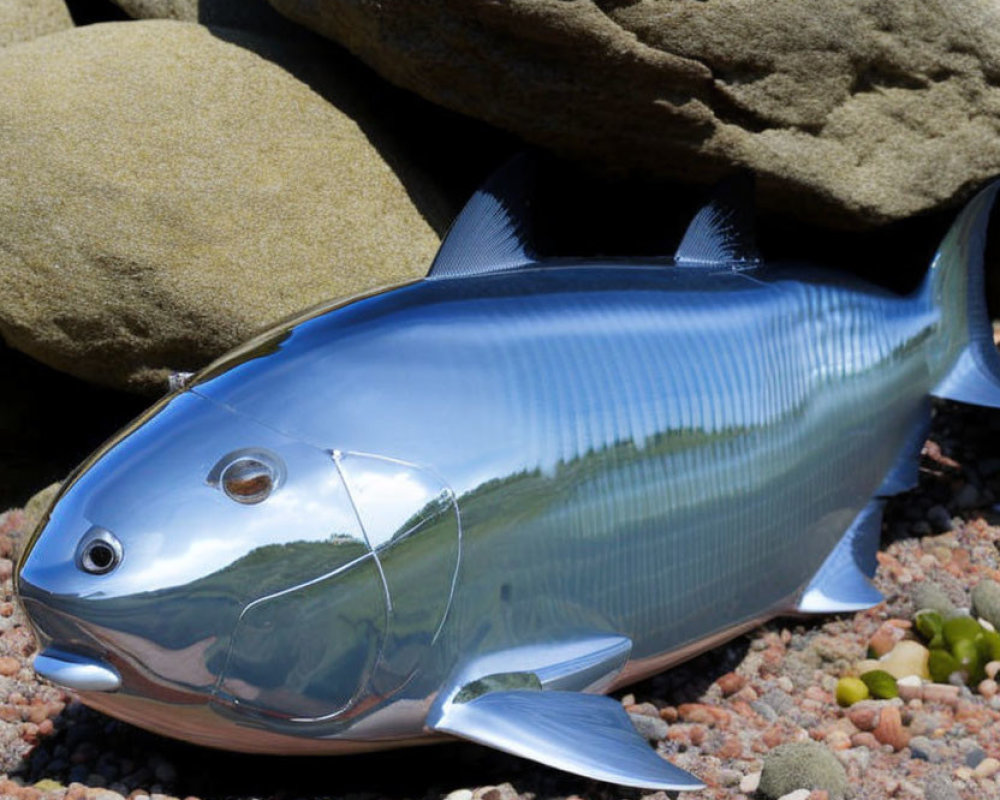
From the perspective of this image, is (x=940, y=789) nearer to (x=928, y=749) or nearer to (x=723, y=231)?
(x=928, y=749)

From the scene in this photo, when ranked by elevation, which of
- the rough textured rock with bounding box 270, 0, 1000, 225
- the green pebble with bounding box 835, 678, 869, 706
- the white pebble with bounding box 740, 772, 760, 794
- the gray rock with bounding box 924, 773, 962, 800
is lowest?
the green pebble with bounding box 835, 678, 869, 706

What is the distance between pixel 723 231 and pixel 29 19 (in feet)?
7.54

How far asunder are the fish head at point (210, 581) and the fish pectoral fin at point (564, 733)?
223 mm

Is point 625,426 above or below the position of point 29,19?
below

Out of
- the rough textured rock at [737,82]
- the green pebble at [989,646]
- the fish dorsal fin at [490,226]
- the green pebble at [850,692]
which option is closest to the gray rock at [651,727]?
the green pebble at [850,692]

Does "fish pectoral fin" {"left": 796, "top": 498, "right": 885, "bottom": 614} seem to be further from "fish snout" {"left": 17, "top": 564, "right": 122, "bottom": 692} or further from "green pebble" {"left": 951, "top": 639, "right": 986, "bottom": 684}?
"fish snout" {"left": 17, "top": 564, "right": 122, "bottom": 692}

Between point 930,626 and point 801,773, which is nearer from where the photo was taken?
point 801,773

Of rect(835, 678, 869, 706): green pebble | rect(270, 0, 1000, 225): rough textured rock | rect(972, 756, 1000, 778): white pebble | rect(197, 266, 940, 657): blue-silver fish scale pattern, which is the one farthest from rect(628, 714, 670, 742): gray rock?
rect(270, 0, 1000, 225): rough textured rock

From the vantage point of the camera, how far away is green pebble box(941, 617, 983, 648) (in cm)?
336

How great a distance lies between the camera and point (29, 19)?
165 inches

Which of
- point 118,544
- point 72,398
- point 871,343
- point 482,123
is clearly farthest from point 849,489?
point 72,398

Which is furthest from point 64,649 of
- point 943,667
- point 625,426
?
point 943,667

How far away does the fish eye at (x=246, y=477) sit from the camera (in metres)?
2.41

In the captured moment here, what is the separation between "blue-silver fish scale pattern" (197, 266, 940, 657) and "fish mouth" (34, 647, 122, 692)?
0.53 metres
